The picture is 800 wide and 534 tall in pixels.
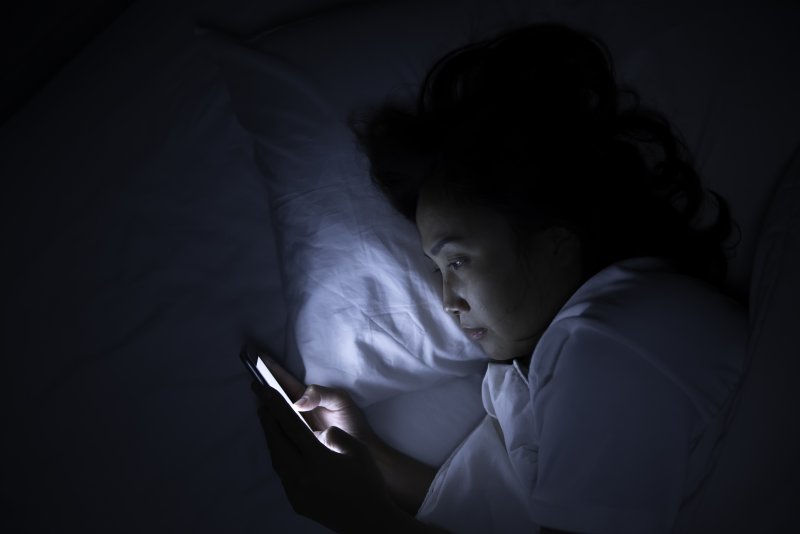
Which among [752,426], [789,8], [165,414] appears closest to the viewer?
[752,426]

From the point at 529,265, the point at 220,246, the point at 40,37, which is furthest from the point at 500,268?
the point at 40,37

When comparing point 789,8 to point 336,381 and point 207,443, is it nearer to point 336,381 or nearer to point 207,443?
point 336,381

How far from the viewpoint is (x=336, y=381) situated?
3.58 feet

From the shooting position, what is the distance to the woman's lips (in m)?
0.98

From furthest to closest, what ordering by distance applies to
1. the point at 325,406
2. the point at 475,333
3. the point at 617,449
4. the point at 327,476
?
the point at 325,406 → the point at 475,333 → the point at 327,476 → the point at 617,449

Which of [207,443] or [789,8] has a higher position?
[789,8]

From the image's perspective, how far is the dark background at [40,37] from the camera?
0.99m

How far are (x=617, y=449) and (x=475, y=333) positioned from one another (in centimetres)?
36

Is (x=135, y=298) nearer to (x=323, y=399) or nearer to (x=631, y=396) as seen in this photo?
(x=323, y=399)

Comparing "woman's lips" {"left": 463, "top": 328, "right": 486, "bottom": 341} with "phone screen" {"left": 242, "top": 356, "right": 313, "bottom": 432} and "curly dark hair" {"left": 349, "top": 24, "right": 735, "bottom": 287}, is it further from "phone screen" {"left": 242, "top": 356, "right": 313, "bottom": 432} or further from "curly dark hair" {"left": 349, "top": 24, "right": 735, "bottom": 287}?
"phone screen" {"left": 242, "top": 356, "right": 313, "bottom": 432}

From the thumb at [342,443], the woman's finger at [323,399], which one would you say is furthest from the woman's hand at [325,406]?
the thumb at [342,443]

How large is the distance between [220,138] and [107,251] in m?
0.30

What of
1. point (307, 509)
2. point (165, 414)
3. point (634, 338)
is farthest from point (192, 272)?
point (634, 338)

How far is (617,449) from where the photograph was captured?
0.68 m
